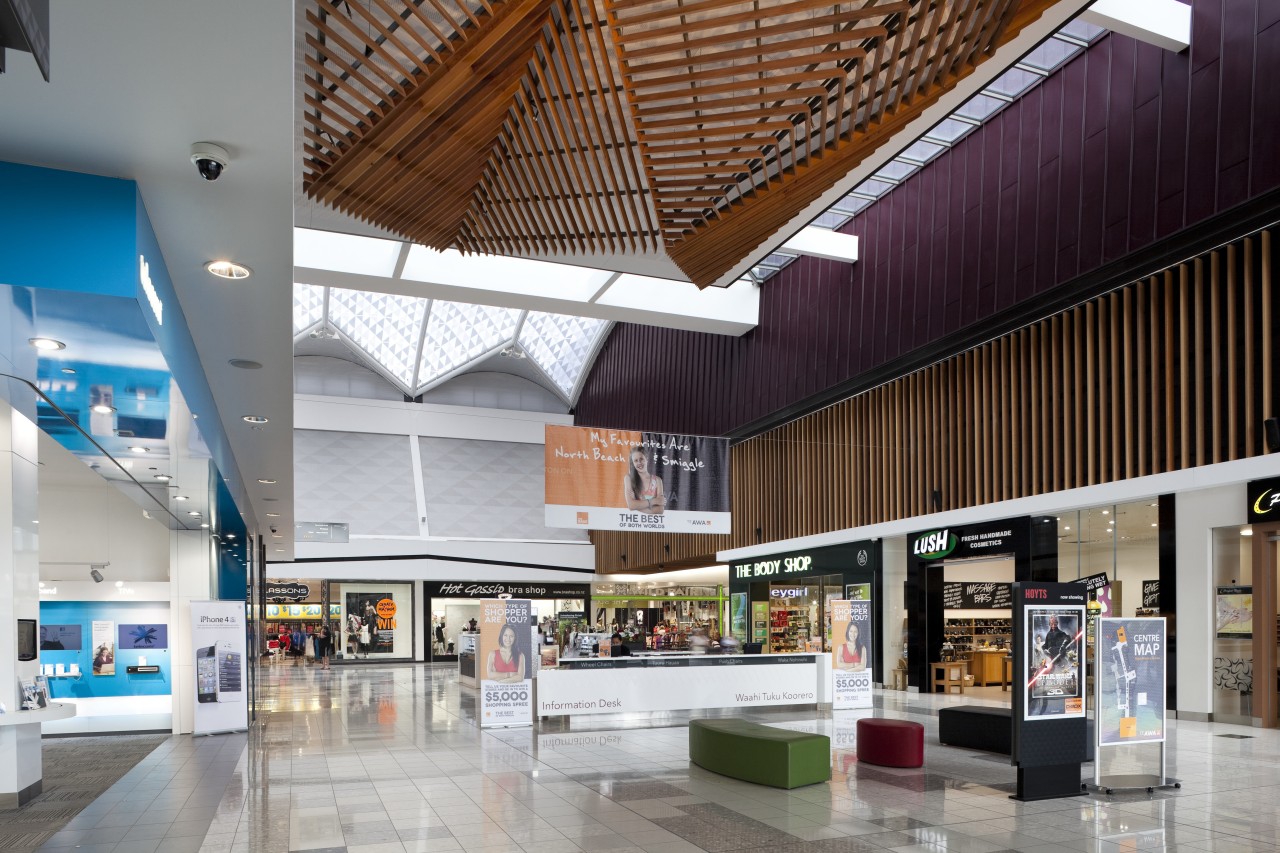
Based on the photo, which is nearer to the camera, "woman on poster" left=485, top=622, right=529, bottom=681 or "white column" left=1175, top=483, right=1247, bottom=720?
"white column" left=1175, top=483, right=1247, bottom=720

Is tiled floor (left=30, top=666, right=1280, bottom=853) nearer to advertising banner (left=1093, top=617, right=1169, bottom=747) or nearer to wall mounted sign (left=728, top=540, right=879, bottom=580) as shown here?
advertising banner (left=1093, top=617, right=1169, bottom=747)

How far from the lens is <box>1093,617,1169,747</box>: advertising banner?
26.6 ft

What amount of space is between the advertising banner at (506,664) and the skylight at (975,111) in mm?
6518

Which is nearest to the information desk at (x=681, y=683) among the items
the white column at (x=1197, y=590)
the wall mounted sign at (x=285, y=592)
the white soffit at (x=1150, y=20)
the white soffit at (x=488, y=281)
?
the white column at (x=1197, y=590)

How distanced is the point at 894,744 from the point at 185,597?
34.1 feet

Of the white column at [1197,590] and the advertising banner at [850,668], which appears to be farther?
the advertising banner at [850,668]

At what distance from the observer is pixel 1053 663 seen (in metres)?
8.00

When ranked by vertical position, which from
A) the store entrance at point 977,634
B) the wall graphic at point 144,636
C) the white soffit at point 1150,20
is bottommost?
the store entrance at point 977,634

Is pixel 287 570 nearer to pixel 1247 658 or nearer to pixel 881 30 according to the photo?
pixel 1247 658

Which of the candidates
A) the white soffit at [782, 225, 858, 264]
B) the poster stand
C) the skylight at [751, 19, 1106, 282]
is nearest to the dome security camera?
the poster stand

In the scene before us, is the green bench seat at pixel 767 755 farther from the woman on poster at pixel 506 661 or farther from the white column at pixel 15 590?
the white column at pixel 15 590

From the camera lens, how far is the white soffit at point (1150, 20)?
11031 millimetres

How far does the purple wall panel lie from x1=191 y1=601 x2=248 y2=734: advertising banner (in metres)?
12.0

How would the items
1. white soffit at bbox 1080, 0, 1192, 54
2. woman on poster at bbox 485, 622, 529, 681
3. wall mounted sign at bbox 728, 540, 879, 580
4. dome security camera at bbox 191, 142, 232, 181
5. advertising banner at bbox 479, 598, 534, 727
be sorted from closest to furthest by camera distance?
1. dome security camera at bbox 191, 142, 232, 181
2. white soffit at bbox 1080, 0, 1192, 54
3. advertising banner at bbox 479, 598, 534, 727
4. woman on poster at bbox 485, 622, 529, 681
5. wall mounted sign at bbox 728, 540, 879, 580
